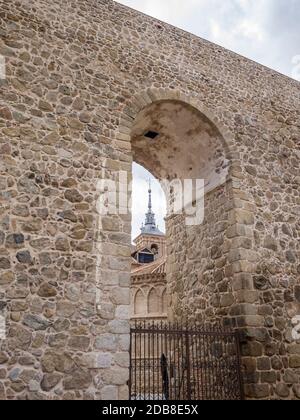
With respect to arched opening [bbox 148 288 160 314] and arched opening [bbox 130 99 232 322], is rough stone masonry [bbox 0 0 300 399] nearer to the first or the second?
arched opening [bbox 130 99 232 322]

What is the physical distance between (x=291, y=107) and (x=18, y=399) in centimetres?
737

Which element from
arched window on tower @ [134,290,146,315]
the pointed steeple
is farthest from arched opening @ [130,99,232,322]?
the pointed steeple

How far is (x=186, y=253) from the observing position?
8.29 m

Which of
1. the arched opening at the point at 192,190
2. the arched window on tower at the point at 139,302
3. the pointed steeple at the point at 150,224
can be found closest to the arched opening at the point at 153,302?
the arched window on tower at the point at 139,302

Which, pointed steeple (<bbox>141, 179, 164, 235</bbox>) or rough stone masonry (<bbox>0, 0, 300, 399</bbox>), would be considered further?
pointed steeple (<bbox>141, 179, 164, 235</bbox>)

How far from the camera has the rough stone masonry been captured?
4.95m

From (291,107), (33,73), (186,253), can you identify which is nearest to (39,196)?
(33,73)

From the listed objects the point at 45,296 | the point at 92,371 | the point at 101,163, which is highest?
the point at 101,163

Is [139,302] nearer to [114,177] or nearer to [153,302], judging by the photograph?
[153,302]

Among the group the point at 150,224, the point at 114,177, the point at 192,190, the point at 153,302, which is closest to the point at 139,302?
the point at 153,302

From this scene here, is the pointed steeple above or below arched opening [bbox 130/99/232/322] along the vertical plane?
above

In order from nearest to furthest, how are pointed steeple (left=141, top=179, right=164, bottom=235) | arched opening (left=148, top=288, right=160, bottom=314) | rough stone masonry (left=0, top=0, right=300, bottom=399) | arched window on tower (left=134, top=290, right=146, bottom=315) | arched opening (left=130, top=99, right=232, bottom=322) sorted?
rough stone masonry (left=0, top=0, right=300, bottom=399) → arched opening (left=130, top=99, right=232, bottom=322) → arched opening (left=148, top=288, right=160, bottom=314) → arched window on tower (left=134, top=290, right=146, bottom=315) → pointed steeple (left=141, top=179, right=164, bottom=235)

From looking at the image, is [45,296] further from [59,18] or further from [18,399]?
[59,18]

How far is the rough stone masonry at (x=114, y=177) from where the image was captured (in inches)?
195
